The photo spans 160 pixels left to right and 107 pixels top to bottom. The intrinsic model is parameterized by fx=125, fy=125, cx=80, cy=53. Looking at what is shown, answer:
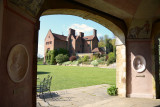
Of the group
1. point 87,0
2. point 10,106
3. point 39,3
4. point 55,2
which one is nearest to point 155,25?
point 87,0

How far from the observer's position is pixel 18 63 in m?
3.11

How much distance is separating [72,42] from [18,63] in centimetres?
4319

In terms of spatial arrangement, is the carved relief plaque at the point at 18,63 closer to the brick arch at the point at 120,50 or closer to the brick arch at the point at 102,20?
the brick arch at the point at 102,20

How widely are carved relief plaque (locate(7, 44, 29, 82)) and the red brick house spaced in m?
39.4

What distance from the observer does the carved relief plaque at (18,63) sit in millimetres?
2900

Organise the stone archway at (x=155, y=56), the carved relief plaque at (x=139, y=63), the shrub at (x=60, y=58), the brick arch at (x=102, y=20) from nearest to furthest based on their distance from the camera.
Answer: the brick arch at (x=102, y=20), the stone archway at (x=155, y=56), the carved relief plaque at (x=139, y=63), the shrub at (x=60, y=58)

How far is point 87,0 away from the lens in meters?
4.88

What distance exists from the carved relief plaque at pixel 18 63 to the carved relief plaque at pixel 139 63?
5.79 m

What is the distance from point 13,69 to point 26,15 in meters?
1.47

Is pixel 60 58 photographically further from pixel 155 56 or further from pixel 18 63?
pixel 18 63

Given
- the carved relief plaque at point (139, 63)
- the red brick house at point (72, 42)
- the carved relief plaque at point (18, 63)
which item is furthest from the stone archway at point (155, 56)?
the red brick house at point (72, 42)

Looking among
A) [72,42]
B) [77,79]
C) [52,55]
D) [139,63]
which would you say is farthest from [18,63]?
[72,42]

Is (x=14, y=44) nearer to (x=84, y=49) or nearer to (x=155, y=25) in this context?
(x=155, y=25)

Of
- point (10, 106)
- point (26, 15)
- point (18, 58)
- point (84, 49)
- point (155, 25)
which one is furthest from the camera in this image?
point (84, 49)
